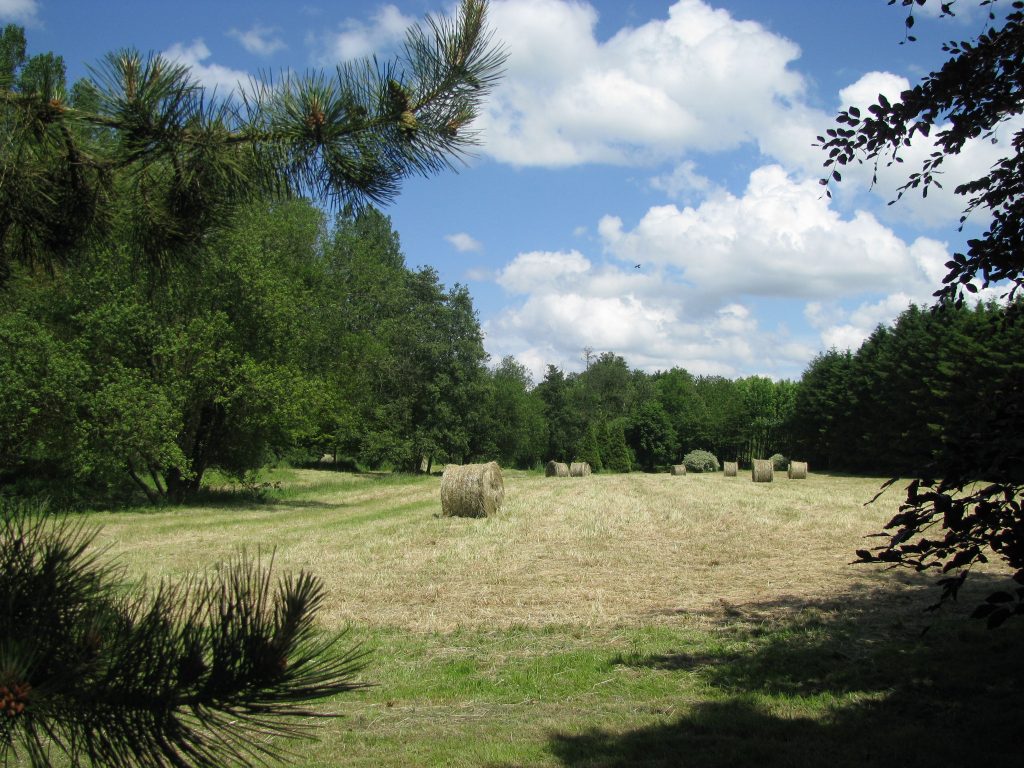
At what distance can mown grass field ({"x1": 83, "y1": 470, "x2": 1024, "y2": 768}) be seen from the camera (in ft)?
15.9

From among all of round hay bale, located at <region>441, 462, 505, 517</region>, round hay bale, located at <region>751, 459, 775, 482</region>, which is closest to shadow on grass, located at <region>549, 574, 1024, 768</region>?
round hay bale, located at <region>441, 462, 505, 517</region>

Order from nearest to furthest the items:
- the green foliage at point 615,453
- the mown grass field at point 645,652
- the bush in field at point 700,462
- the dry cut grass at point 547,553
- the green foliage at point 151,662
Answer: the green foliage at point 151,662
the mown grass field at point 645,652
the dry cut grass at point 547,553
the bush in field at point 700,462
the green foliage at point 615,453

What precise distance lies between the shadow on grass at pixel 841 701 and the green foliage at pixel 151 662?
3207 mm

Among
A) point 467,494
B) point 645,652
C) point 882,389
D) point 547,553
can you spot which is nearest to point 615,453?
point 882,389

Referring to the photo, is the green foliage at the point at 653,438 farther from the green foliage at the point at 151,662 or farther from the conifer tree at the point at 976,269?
the green foliage at the point at 151,662

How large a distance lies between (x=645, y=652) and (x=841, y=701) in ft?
6.00

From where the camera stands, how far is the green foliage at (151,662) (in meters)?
1.71

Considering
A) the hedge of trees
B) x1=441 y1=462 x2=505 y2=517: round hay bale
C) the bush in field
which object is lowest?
x1=441 y1=462 x2=505 y2=517: round hay bale

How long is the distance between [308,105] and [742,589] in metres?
8.48

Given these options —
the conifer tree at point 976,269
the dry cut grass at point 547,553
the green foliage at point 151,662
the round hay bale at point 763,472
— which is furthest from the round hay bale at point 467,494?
the round hay bale at point 763,472

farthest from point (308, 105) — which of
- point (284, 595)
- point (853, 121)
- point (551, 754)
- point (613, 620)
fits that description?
point (613, 620)

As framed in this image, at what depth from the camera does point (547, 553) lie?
501 inches

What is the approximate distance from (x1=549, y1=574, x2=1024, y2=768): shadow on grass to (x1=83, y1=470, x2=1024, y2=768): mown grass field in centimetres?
2

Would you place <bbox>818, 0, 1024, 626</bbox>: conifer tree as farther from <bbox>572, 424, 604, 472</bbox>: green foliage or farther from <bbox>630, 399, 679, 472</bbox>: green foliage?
<bbox>630, 399, 679, 472</bbox>: green foliage
